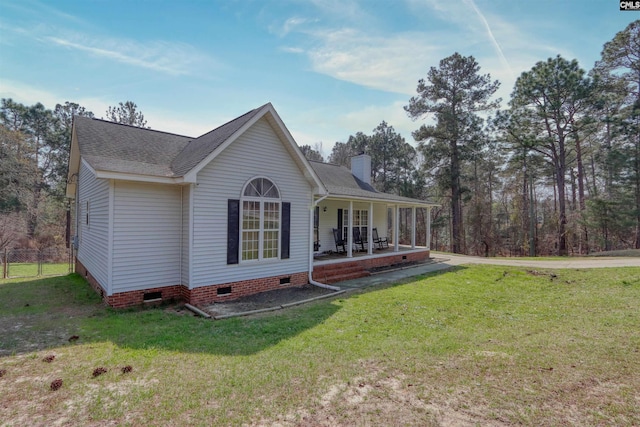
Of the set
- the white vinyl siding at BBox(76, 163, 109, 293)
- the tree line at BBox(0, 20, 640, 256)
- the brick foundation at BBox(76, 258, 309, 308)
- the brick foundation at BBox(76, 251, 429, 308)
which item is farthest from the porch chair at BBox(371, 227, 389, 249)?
the tree line at BBox(0, 20, 640, 256)

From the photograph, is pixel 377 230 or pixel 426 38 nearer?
pixel 426 38

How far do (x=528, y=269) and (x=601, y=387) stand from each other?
10.7 meters

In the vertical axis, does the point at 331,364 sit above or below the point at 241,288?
below

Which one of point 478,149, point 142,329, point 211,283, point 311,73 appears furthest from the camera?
point 478,149

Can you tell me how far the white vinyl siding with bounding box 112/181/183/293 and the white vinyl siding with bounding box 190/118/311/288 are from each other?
0.72 m

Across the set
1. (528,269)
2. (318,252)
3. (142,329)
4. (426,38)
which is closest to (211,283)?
(142,329)

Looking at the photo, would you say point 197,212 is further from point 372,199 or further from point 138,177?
point 372,199

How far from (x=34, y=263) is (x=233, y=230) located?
56.9 feet

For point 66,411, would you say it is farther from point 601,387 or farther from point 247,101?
point 247,101

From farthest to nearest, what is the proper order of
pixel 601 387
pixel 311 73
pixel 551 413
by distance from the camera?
1. pixel 311 73
2. pixel 601 387
3. pixel 551 413

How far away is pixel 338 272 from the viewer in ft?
37.4

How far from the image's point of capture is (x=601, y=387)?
11.8ft

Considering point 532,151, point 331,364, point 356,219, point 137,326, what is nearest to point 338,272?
point 356,219

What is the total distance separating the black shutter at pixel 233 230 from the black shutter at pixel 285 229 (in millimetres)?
1500
